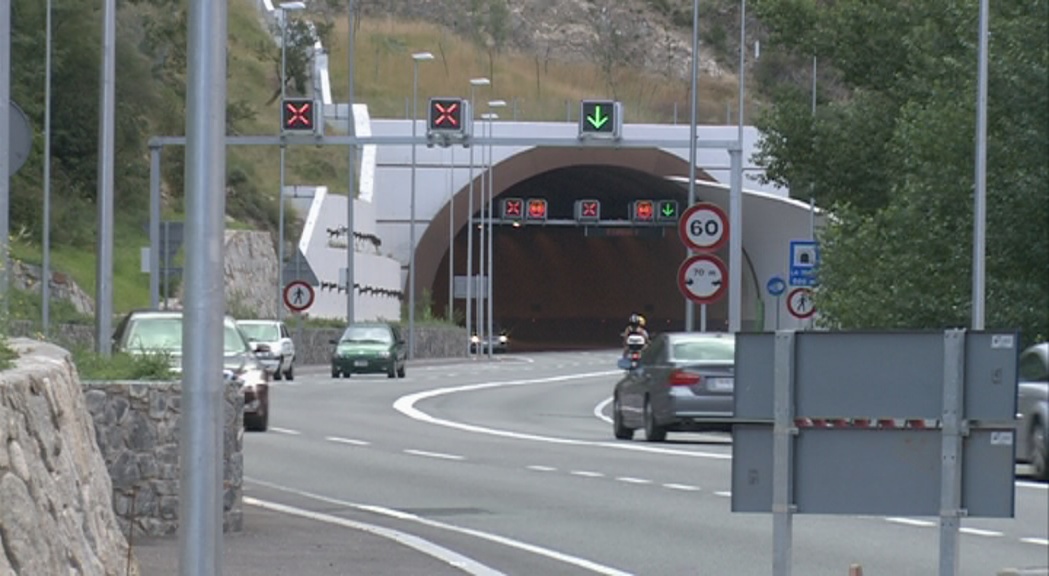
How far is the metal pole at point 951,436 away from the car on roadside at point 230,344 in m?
17.6

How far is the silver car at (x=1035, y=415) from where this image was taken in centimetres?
2336

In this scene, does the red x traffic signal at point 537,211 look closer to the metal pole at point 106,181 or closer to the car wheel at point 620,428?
the car wheel at point 620,428

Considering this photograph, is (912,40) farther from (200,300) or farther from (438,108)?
(200,300)

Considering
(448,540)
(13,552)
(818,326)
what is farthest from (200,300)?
(818,326)

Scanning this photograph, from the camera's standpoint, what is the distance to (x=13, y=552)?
26.5ft

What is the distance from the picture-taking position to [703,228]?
96.7ft

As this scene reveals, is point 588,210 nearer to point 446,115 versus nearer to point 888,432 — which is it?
point 446,115

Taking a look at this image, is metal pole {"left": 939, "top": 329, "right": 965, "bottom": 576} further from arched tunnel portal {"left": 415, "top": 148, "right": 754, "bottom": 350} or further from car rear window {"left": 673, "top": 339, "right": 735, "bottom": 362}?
arched tunnel portal {"left": 415, "top": 148, "right": 754, "bottom": 350}

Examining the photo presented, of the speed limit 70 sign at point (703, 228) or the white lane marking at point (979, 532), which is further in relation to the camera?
the speed limit 70 sign at point (703, 228)

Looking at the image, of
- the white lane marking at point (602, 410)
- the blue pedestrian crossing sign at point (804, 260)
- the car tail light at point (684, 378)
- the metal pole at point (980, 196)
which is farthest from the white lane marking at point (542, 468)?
the blue pedestrian crossing sign at point (804, 260)

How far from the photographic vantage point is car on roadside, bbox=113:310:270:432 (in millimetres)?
28717

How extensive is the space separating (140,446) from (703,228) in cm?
1486

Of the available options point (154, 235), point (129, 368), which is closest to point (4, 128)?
point (129, 368)

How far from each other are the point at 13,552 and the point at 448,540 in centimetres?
890
